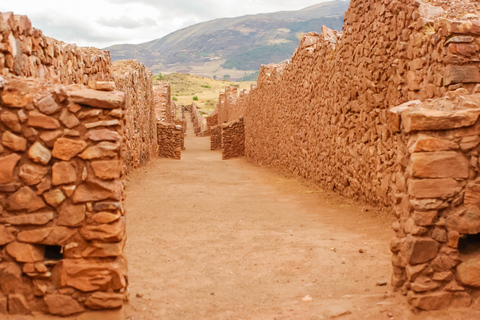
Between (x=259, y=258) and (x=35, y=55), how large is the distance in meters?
3.30

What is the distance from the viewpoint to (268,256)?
557 cm

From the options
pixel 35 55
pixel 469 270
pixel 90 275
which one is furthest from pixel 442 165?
pixel 35 55

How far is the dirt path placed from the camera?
3996 millimetres

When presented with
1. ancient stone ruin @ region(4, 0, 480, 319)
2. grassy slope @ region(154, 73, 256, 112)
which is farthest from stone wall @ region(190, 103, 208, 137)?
ancient stone ruin @ region(4, 0, 480, 319)

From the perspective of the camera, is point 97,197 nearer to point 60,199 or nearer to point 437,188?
point 60,199

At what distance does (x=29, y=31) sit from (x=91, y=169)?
8.43ft

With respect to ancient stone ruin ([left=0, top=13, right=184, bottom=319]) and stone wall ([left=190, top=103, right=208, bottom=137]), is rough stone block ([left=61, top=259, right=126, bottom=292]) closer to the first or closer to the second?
ancient stone ruin ([left=0, top=13, right=184, bottom=319])

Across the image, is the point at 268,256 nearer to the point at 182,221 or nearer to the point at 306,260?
the point at 306,260

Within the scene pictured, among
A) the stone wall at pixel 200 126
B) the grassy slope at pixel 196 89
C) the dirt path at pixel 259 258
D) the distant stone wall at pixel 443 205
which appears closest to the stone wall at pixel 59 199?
the dirt path at pixel 259 258

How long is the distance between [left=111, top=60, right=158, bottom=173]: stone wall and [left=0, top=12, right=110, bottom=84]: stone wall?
3343 millimetres

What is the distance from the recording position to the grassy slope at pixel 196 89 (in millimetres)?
48725

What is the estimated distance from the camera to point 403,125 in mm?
3873

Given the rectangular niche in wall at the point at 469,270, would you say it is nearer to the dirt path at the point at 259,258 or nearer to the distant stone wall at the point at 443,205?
the distant stone wall at the point at 443,205

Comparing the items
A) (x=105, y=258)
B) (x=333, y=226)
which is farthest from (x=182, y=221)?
(x=105, y=258)
